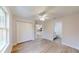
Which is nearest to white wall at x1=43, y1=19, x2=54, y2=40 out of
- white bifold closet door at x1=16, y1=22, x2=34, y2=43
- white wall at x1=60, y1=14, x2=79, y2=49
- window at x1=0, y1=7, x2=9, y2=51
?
white bifold closet door at x1=16, y1=22, x2=34, y2=43

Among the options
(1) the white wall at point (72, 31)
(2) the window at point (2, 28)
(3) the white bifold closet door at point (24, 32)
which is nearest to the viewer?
(2) the window at point (2, 28)

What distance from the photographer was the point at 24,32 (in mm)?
1911

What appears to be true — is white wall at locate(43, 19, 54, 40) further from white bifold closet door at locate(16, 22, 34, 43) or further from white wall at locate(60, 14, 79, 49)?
white wall at locate(60, 14, 79, 49)

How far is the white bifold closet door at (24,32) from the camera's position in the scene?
1.80 metres

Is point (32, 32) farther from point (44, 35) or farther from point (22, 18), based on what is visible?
point (22, 18)

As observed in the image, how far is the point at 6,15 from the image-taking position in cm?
182

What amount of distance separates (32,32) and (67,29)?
1.98 metres

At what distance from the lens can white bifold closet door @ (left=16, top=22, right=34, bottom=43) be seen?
1.80m

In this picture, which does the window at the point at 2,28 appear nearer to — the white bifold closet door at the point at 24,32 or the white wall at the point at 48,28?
the white bifold closet door at the point at 24,32

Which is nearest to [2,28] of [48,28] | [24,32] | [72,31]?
[24,32]

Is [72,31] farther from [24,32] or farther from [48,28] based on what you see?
[24,32]

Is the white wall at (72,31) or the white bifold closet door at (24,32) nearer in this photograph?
the white bifold closet door at (24,32)

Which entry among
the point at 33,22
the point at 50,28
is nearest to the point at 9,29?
the point at 33,22

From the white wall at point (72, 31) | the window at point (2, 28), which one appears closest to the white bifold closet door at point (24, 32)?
the window at point (2, 28)
